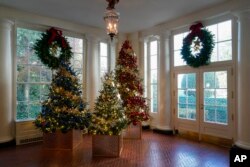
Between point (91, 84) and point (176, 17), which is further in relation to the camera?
point (91, 84)

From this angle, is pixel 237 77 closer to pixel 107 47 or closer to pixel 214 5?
pixel 214 5

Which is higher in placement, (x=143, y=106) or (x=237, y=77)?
(x=237, y=77)

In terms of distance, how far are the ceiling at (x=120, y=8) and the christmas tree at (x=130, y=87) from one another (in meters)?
1.01

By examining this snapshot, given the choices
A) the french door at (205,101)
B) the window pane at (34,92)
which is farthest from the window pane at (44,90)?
the french door at (205,101)

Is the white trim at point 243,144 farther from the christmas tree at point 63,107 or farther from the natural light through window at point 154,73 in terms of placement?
the christmas tree at point 63,107

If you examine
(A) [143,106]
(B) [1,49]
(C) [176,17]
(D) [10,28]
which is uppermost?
(C) [176,17]

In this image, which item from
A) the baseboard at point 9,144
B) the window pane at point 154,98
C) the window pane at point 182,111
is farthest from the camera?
the window pane at point 154,98

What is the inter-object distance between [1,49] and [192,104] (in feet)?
16.6

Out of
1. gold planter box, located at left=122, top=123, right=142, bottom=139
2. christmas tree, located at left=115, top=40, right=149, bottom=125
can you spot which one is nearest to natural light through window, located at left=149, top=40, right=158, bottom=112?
christmas tree, located at left=115, top=40, right=149, bottom=125

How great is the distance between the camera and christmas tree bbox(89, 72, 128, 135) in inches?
183

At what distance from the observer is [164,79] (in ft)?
22.2

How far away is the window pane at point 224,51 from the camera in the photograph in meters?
5.32

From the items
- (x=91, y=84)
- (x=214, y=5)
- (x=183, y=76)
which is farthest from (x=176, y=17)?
(x=91, y=84)

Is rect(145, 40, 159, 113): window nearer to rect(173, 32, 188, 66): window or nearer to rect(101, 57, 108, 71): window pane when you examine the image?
rect(173, 32, 188, 66): window
